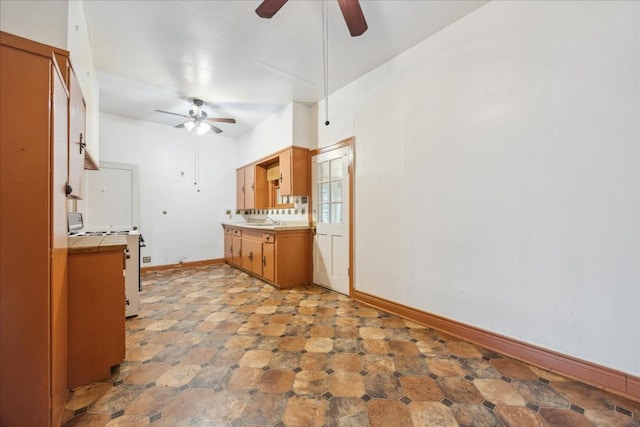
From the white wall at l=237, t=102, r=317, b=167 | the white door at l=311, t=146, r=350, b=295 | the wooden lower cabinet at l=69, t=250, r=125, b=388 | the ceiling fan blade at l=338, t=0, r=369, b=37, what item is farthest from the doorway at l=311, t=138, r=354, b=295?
the wooden lower cabinet at l=69, t=250, r=125, b=388

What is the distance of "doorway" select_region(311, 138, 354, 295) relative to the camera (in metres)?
3.26

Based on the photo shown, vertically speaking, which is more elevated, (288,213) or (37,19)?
(37,19)

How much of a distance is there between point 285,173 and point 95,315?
2.85 m

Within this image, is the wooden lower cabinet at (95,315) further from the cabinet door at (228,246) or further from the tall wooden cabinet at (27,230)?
the cabinet door at (228,246)

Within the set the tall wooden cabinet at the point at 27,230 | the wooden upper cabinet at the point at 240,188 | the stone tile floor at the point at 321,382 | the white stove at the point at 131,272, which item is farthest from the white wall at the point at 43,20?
the wooden upper cabinet at the point at 240,188

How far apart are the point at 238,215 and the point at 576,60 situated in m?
5.63

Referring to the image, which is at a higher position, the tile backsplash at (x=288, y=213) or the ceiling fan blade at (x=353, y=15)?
the ceiling fan blade at (x=353, y=15)

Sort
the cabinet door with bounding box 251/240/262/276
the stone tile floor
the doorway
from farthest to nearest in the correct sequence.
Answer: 1. the cabinet door with bounding box 251/240/262/276
2. the doorway
3. the stone tile floor

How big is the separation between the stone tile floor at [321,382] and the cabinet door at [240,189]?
3218 mm

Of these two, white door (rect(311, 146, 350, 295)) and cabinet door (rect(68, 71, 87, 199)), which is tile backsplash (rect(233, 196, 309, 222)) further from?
cabinet door (rect(68, 71, 87, 199))

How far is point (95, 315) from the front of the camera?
63.4 inches

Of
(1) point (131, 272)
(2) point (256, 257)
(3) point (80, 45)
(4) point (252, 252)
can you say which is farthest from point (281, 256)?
(3) point (80, 45)

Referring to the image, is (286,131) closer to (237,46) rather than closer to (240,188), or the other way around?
(237,46)

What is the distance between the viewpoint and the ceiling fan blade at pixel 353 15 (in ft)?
5.47
